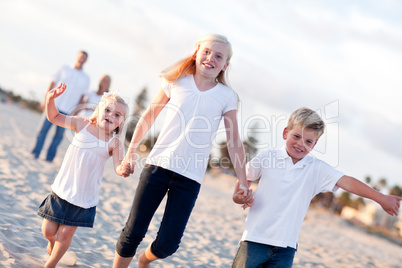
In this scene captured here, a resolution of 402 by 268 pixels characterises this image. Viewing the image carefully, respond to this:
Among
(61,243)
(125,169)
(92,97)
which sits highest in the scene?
(92,97)

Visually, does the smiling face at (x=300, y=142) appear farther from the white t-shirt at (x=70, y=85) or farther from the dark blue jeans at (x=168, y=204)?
the white t-shirt at (x=70, y=85)

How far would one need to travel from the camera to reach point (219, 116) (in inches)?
121

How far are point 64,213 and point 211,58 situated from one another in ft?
5.02

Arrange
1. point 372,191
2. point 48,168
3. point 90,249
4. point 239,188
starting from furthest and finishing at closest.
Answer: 1. point 48,168
2. point 90,249
3. point 239,188
4. point 372,191

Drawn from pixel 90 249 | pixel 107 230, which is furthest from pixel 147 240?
pixel 90 249

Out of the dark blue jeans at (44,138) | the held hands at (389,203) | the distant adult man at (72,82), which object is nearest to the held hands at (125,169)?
the held hands at (389,203)

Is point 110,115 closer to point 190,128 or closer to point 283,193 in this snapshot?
point 190,128

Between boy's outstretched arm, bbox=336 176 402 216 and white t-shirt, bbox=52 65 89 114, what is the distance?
5404 millimetres

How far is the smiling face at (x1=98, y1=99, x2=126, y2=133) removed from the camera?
128 inches

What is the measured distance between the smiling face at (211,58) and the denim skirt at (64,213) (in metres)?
1.33

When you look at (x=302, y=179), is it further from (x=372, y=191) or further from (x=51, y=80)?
(x=51, y=80)

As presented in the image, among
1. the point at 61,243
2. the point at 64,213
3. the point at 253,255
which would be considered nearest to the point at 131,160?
the point at 64,213

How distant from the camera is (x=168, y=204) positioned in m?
2.99

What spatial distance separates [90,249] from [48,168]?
395 cm
